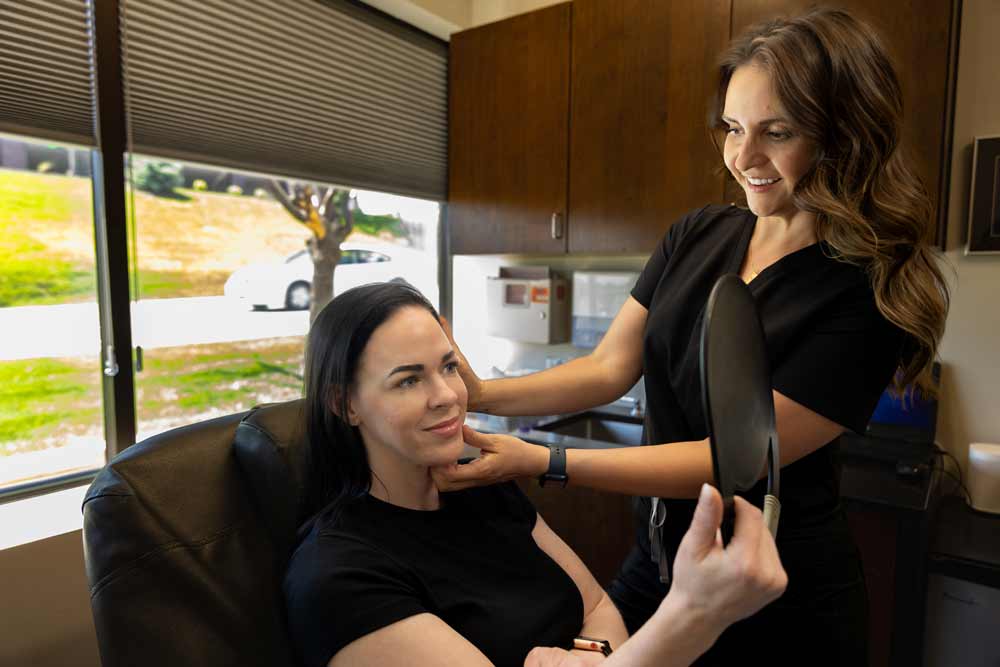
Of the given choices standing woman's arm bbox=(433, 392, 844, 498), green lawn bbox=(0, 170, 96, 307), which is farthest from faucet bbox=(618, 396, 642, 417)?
green lawn bbox=(0, 170, 96, 307)

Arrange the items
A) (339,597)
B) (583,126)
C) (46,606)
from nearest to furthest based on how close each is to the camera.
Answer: (339,597), (46,606), (583,126)

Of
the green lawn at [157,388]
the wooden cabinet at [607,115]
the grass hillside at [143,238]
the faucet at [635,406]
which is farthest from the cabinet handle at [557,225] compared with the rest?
the green lawn at [157,388]

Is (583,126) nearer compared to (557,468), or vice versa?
(557,468)

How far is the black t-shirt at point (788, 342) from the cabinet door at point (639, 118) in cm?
98

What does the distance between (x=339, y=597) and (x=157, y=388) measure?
1542mm

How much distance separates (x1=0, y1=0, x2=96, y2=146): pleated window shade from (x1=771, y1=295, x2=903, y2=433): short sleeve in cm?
186

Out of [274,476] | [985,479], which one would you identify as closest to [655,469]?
[274,476]

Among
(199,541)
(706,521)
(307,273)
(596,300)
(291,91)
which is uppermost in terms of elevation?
(291,91)

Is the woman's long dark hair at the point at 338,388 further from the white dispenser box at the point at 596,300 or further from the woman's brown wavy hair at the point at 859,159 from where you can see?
the white dispenser box at the point at 596,300

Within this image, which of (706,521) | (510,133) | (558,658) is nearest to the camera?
(706,521)

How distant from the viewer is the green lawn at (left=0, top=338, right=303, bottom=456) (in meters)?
1.89

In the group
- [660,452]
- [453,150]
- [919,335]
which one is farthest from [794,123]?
[453,150]

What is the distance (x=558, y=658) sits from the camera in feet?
3.42

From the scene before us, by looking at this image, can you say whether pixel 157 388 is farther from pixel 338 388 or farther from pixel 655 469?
pixel 655 469
